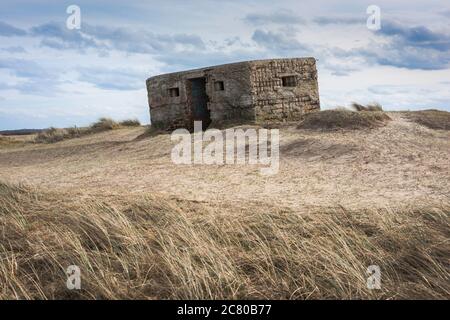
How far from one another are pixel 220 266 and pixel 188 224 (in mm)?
1187

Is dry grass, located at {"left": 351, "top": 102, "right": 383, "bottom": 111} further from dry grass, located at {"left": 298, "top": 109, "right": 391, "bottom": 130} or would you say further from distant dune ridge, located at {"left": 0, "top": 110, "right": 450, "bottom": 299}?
distant dune ridge, located at {"left": 0, "top": 110, "right": 450, "bottom": 299}

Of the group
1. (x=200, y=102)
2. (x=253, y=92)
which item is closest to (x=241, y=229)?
(x=253, y=92)

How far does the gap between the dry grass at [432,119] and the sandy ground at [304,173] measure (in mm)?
549

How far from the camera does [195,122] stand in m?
15.0

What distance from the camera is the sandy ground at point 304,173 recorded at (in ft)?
23.0

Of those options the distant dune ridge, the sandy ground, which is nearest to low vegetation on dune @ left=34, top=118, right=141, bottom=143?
the sandy ground

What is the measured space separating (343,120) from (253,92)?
267 centimetres

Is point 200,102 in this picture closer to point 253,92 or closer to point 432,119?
point 253,92

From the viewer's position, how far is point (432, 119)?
1389cm

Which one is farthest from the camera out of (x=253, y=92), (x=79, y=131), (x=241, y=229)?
(x=79, y=131)

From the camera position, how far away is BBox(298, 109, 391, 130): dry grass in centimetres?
1227

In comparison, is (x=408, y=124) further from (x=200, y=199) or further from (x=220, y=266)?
(x=220, y=266)
